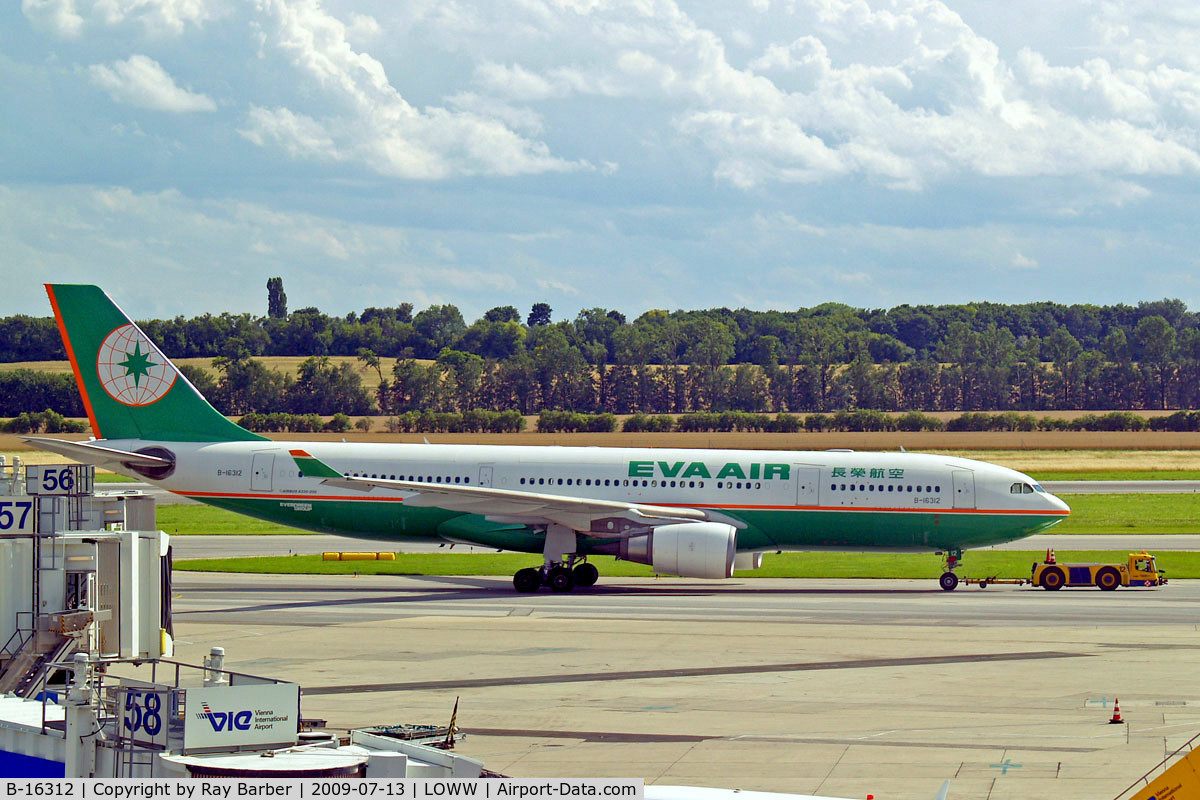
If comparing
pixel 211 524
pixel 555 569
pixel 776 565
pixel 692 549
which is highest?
pixel 692 549

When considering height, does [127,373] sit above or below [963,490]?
above

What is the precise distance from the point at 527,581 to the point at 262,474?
30.4ft

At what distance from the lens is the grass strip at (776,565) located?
47.5m

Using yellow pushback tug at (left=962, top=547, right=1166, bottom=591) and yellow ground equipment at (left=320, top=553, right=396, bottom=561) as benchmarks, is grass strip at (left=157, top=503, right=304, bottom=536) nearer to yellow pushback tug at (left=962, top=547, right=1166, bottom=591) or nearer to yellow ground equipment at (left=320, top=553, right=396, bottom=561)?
yellow ground equipment at (left=320, top=553, right=396, bottom=561)

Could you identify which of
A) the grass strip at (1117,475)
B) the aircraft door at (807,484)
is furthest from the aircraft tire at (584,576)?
the grass strip at (1117,475)

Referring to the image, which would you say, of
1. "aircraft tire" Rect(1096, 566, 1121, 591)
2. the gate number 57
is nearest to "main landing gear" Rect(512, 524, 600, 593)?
"aircraft tire" Rect(1096, 566, 1121, 591)

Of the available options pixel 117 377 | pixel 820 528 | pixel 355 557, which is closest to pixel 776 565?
pixel 820 528

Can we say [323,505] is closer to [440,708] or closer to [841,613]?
[841,613]

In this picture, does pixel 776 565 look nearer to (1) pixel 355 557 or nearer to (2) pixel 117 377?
(1) pixel 355 557

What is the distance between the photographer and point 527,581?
137ft

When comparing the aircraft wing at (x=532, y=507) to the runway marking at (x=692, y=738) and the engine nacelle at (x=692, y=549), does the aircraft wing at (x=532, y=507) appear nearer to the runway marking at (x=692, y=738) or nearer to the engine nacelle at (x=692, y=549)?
the engine nacelle at (x=692, y=549)

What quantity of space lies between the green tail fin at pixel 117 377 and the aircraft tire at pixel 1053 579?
25.6m

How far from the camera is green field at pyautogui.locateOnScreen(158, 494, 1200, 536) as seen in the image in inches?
2440

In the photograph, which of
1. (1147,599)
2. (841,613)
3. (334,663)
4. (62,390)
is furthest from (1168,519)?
Result: (62,390)
